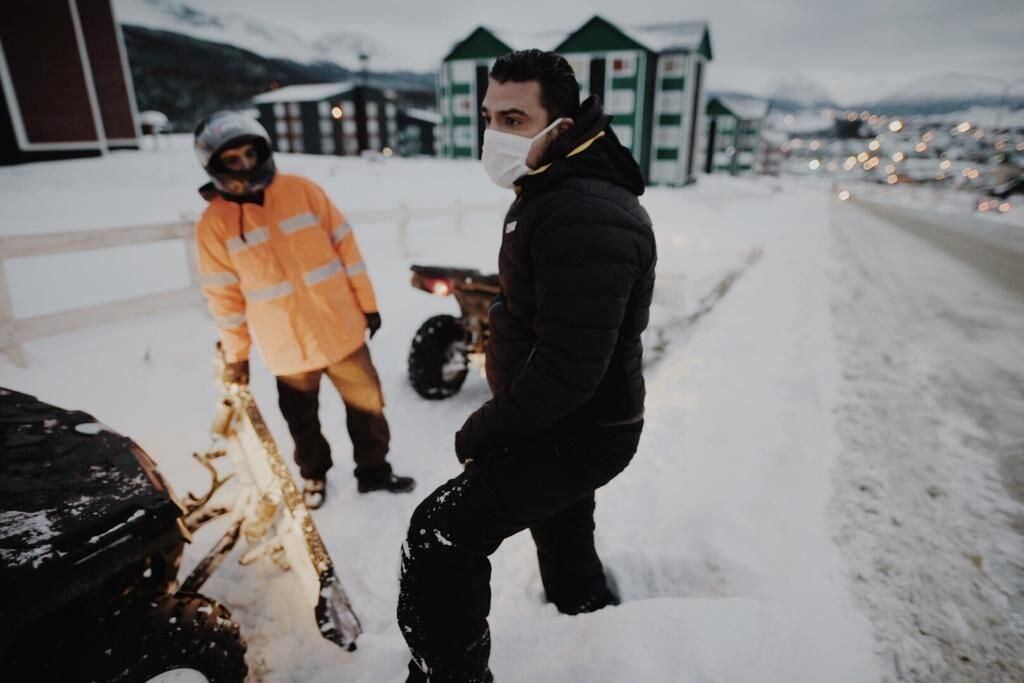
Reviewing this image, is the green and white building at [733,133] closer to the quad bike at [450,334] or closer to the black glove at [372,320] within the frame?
the quad bike at [450,334]

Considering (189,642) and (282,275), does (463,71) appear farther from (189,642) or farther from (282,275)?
(189,642)

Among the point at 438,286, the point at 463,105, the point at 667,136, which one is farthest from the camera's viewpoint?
the point at 463,105

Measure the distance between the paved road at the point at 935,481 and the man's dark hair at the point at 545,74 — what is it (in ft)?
7.90

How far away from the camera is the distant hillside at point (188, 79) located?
1971 inches

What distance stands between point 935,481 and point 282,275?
4.15 metres

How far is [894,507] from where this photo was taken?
116 inches

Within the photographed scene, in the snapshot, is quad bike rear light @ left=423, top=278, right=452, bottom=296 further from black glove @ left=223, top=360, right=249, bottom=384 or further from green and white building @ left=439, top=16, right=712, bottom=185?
green and white building @ left=439, top=16, right=712, bottom=185

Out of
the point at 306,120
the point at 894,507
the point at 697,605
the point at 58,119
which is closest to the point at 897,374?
the point at 894,507

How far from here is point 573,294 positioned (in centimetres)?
131

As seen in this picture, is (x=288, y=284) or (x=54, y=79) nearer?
(x=288, y=284)

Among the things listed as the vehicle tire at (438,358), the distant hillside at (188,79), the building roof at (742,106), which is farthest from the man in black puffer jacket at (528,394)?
the building roof at (742,106)

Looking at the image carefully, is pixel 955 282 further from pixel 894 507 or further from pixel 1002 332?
pixel 894 507

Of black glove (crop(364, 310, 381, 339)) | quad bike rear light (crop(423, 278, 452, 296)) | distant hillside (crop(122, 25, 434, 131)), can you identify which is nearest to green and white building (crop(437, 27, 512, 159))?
distant hillside (crop(122, 25, 434, 131))

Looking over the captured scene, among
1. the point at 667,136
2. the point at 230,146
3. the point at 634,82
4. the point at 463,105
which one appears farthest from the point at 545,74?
the point at 463,105
